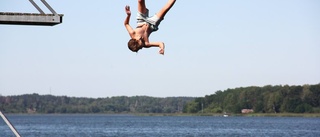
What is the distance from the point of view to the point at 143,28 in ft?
30.6

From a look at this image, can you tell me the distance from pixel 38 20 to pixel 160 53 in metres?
1.40

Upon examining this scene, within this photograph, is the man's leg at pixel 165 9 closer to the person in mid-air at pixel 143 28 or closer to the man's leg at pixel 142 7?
the person in mid-air at pixel 143 28

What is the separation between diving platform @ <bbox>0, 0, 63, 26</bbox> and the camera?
27.9 feet

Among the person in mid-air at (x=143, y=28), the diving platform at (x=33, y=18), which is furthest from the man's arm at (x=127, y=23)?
the diving platform at (x=33, y=18)

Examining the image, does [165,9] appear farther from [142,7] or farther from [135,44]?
[135,44]

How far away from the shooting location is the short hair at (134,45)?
30.3 feet

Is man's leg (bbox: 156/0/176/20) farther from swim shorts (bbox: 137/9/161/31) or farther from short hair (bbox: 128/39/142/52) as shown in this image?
short hair (bbox: 128/39/142/52)

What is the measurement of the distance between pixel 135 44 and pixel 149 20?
0.34 metres

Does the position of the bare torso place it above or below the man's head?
above

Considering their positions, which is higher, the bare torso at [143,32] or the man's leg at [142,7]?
the man's leg at [142,7]

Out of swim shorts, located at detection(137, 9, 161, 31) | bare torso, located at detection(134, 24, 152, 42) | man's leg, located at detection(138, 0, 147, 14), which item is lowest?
bare torso, located at detection(134, 24, 152, 42)

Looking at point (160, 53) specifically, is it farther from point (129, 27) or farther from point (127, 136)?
point (127, 136)

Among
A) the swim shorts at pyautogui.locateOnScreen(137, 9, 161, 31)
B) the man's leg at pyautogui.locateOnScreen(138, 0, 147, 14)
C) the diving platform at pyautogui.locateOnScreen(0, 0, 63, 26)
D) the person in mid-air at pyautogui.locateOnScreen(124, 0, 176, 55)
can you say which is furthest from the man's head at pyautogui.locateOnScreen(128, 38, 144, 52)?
the diving platform at pyautogui.locateOnScreen(0, 0, 63, 26)

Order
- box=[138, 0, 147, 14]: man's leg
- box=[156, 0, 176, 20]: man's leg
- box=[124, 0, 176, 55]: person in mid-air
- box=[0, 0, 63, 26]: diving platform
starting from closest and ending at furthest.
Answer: box=[0, 0, 63, 26]: diving platform, box=[156, 0, 176, 20]: man's leg, box=[138, 0, 147, 14]: man's leg, box=[124, 0, 176, 55]: person in mid-air
